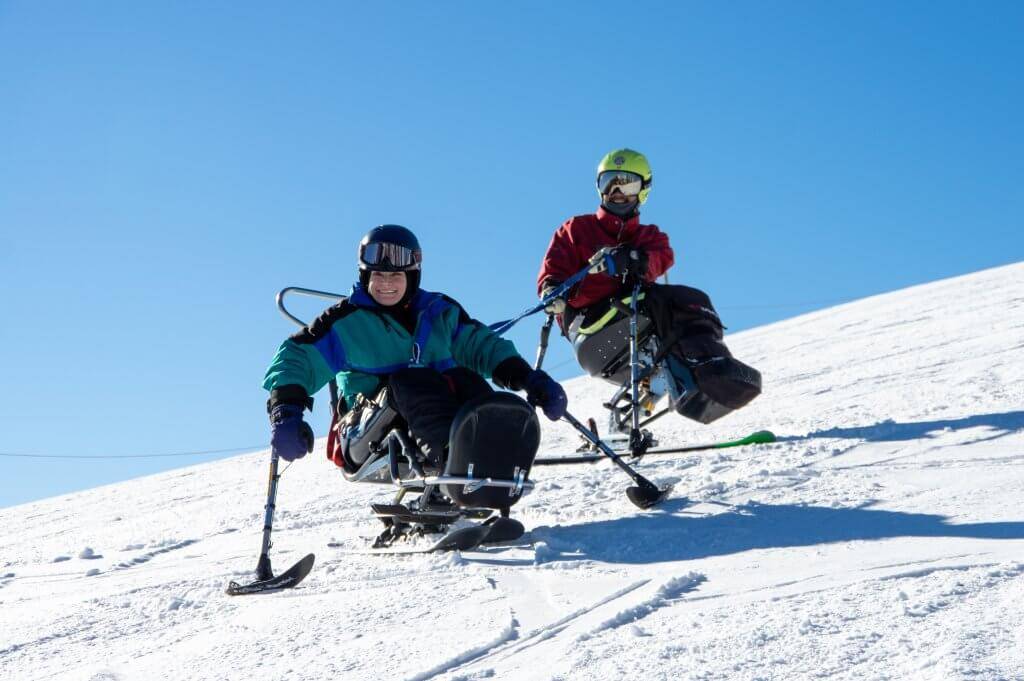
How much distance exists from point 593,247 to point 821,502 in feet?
10.5

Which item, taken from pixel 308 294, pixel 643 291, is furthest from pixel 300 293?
pixel 643 291

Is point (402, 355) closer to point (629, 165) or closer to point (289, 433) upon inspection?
point (289, 433)

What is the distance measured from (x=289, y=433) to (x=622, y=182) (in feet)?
12.7

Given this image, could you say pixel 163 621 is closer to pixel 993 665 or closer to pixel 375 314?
pixel 375 314

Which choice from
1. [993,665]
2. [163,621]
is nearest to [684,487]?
[163,621]

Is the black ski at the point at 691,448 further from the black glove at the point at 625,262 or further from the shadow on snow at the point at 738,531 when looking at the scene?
the shadow on snow at the point at 738,531

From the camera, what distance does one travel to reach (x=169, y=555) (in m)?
5.69

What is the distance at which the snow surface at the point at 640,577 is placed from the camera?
8.70ft

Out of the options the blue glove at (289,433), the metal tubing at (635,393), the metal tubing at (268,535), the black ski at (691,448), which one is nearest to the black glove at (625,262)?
the metal tubing at (635,393)

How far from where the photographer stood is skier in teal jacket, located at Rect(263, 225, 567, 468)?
4.62m

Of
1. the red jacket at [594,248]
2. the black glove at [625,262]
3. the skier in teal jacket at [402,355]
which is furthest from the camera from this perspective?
the red jacket at [594,248]

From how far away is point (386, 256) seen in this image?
5000 millimetres

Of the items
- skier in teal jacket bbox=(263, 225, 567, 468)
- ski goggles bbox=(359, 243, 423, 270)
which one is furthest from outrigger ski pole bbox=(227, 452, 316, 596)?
ski goggles bbox=(359, 243, 423, 270)

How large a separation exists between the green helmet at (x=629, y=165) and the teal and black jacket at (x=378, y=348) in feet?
8.64
